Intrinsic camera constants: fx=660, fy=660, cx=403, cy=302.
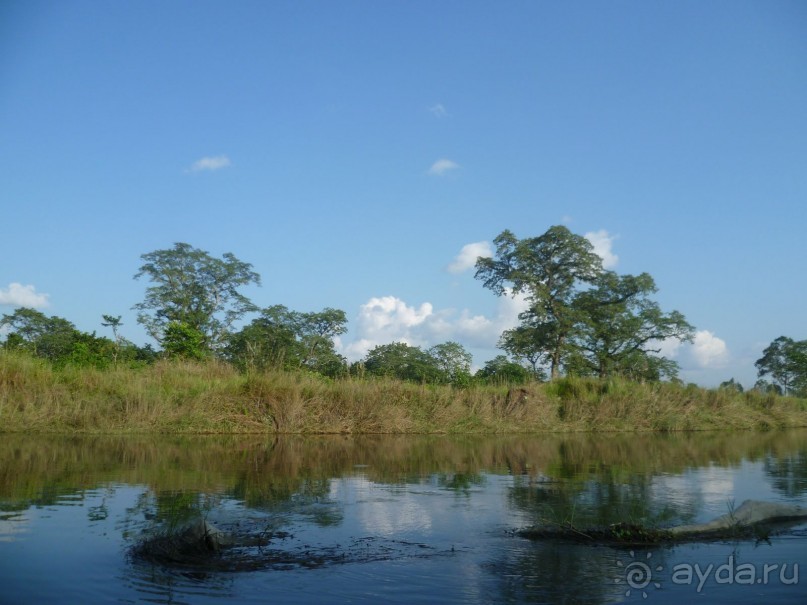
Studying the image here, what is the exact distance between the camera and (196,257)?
43.2 metres

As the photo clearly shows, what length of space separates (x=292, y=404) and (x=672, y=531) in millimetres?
14052

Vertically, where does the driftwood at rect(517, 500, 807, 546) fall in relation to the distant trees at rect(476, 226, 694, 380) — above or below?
below

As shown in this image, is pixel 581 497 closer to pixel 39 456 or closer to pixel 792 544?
pixel 792 544

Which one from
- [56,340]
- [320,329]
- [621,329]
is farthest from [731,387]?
[56,340]

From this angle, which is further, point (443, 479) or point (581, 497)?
point (443, 479)

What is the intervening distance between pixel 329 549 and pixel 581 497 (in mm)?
4091

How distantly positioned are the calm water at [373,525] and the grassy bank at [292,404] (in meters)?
3.97

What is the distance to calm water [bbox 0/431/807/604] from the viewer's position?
4684 mm

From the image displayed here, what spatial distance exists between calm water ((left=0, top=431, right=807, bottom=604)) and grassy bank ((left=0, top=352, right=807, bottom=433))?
397cm

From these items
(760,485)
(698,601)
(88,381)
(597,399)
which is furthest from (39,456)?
(597,399)

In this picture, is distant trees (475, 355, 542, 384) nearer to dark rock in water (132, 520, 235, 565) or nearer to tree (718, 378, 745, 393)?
tree (718, 378, 745, 393)

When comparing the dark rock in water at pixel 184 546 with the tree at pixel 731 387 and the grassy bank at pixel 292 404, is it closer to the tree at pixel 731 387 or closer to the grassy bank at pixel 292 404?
the grassy bank at pixel 292 404

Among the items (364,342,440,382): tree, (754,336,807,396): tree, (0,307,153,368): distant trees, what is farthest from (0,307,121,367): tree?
(754,336,807,396): tree

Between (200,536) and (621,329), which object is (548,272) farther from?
(200,536)
